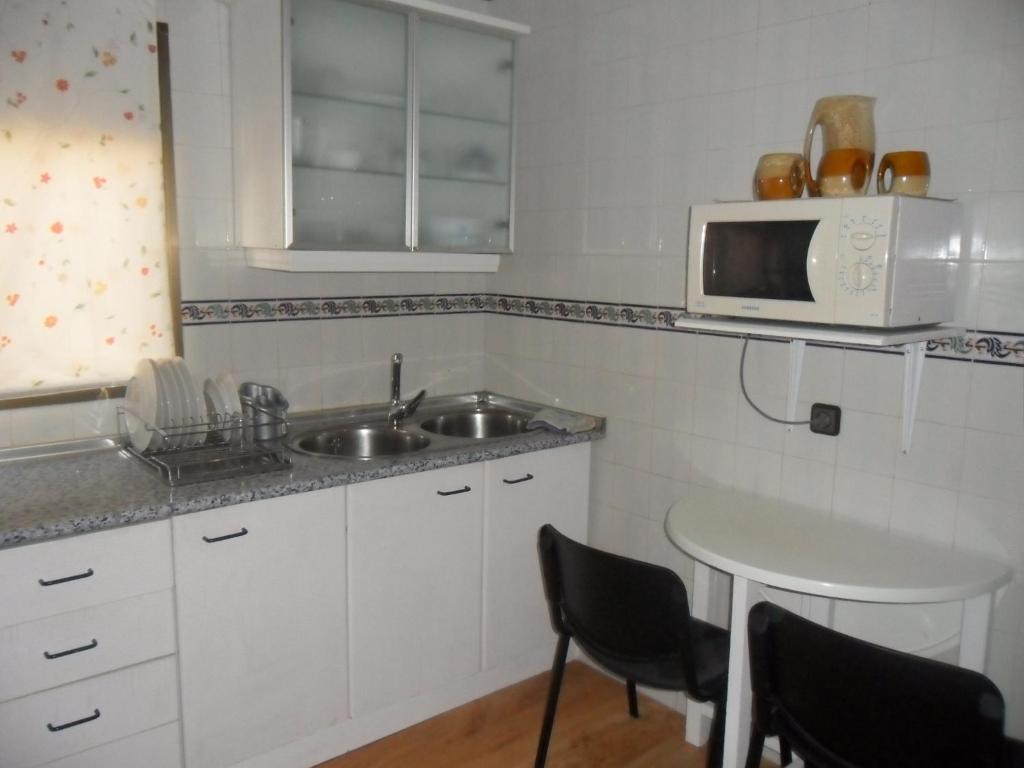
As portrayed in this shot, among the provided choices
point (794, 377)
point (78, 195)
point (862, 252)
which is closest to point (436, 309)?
point (78, 195)

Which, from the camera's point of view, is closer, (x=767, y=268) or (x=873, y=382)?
(x=767, y=268)

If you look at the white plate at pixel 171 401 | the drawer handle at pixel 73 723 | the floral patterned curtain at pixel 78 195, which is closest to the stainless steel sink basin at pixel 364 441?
the white plate at pixel 171 401

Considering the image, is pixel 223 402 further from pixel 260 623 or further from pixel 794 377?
pixel 794 377

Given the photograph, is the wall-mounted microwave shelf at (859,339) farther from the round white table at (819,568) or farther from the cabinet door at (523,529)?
the cabinet door at (523,529)

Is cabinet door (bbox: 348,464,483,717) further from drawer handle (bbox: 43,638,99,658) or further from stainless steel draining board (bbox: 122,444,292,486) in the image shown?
drawer handle (bbox: 43,638,99,658)

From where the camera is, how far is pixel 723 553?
1.91m

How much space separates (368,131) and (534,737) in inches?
74.4

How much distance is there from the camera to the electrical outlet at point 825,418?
2178 mm

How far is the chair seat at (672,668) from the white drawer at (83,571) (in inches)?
40.4

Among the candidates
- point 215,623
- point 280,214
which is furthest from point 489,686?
point 280,214

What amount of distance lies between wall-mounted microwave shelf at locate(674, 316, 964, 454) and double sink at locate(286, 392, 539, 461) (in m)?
0.90

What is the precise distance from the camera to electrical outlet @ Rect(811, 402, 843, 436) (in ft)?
7.14

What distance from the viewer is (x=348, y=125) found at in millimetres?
2469

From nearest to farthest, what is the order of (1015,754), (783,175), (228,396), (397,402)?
(1015,754), (783,175), (228,396), (397,402)
